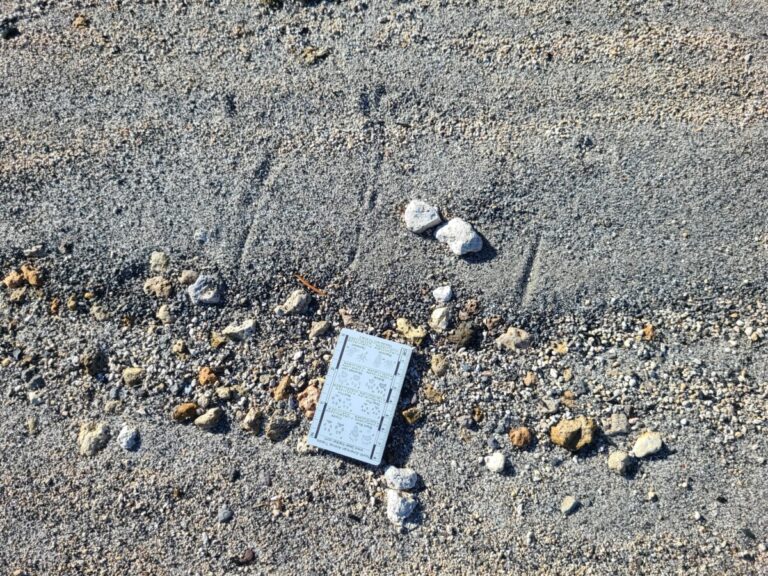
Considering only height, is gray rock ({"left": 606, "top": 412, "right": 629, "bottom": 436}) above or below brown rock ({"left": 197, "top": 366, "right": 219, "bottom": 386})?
above

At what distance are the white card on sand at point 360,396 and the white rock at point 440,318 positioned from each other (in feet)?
0.47

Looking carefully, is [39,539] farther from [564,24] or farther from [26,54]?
[564,24]

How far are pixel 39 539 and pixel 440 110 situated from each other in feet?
7.67

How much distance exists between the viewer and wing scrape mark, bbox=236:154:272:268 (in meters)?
2.47

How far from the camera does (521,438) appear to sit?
7.53ft

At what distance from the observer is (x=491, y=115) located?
248 cm

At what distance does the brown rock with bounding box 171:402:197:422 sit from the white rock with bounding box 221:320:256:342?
1.01 ft

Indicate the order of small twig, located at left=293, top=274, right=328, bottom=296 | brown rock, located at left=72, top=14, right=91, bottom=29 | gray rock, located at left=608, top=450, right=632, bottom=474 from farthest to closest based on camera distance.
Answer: brown rock, located at left=72, top=14, right=91, bottom=29 → small twig, located at left=293, top=274, right=328, bottom=296 → gray rock, located at left=608, top=450, right=632, bottom=474

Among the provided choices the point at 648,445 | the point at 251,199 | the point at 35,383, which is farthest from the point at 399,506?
the point at 35,383

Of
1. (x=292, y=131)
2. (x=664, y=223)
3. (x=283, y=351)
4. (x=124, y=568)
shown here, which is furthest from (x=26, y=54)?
(x=664, y=223)

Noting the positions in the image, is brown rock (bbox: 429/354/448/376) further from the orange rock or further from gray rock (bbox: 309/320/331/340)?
the orange rock

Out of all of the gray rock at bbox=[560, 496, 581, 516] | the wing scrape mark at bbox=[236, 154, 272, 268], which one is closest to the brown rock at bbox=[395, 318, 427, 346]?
the wing scrape mark at bbox=[236, 154, 272, 268]

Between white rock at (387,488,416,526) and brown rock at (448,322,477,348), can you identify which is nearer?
white rock at (387,488,416,526)

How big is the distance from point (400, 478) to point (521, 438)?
49cm
